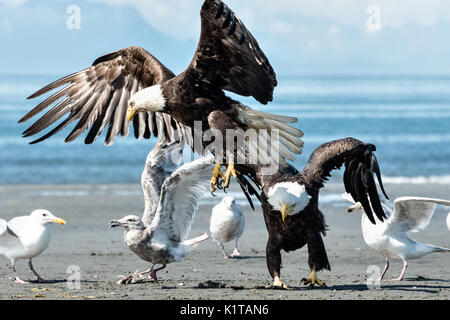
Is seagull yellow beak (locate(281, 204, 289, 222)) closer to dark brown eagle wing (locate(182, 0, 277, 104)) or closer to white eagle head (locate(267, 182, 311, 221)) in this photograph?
white eagle head (locate(267, 182, 311, 221))

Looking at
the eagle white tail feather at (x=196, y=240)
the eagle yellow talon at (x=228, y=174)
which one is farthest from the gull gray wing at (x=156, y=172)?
the eagle yellow talon at (x=228, y=174)

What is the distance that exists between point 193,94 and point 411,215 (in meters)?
2.56

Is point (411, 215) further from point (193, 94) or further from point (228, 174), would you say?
point (193, 94)

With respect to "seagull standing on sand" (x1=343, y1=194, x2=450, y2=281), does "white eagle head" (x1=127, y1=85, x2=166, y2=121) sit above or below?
above

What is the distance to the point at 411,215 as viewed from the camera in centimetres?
894

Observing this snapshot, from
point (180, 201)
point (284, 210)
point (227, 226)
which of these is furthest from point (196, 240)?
point (284, 210)

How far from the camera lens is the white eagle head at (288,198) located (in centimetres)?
728

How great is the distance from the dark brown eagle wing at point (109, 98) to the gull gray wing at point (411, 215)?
8.16 ft

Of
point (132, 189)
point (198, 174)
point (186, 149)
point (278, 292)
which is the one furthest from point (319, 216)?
point (132, 189)

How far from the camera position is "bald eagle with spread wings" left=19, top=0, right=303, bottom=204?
8125mm

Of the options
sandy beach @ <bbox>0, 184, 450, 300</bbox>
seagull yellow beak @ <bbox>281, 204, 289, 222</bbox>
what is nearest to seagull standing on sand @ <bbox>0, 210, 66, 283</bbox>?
sandy beach @ <bbox>0, 184, 450, 300</bbox>

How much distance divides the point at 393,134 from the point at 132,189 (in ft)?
63.3

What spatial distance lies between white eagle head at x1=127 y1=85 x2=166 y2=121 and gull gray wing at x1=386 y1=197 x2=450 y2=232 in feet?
8.35

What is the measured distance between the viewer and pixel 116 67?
9.98 metres
